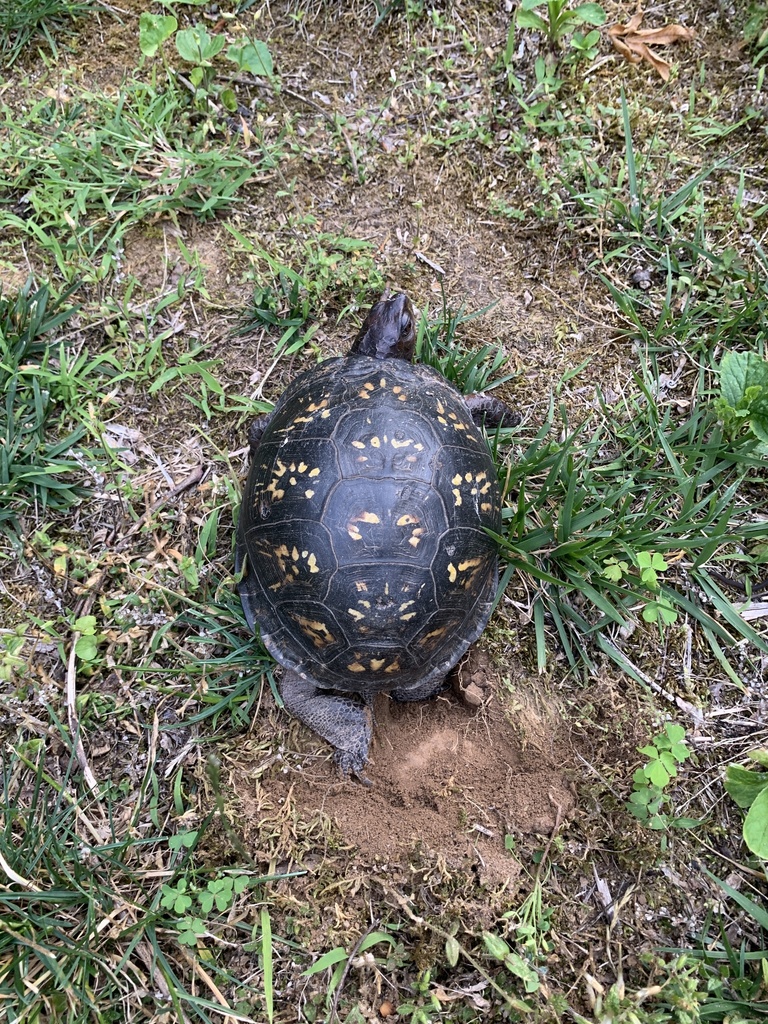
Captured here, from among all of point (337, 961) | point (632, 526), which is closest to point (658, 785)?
point (632, 526)

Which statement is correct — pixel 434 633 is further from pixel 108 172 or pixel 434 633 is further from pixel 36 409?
pixel 108 172

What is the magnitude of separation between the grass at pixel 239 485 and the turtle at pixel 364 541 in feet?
0.78

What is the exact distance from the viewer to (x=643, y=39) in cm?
296

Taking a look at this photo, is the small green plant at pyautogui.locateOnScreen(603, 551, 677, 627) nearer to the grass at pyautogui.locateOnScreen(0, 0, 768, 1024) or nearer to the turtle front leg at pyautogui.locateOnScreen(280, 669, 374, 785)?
the grass at pyautogui.locateOnScreen(0, 0, 768, 1024)

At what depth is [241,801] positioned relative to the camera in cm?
217

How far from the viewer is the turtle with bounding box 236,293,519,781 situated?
1883mm

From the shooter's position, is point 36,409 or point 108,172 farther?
point 108,172

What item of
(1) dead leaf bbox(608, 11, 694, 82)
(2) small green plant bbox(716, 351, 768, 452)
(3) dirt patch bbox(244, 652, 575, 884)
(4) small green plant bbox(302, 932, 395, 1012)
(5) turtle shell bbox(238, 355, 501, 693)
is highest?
(1) dead leaf bbox(608, 11, 694, 82)

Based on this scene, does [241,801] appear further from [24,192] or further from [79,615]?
[24,192]

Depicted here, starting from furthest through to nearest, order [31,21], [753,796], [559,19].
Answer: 1. [31,21]
2. [559,19]
3. [753,796]

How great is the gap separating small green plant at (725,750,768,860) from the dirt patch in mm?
552

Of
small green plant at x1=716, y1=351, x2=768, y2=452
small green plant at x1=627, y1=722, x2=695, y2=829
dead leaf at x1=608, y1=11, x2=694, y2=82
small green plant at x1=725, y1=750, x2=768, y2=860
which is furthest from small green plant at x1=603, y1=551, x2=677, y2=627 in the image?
dead leaf at x1=608, y1=11, x2=694, y2=82

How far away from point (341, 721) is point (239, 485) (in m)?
1.05

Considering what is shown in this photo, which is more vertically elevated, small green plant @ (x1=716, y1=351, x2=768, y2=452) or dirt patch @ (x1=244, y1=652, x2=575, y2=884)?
small green plant @ (x1=716, y1=351, x2=768, y2=452)
